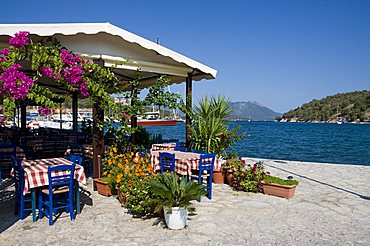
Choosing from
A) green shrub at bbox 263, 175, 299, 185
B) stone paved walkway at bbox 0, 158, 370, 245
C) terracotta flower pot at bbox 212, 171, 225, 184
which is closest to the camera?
stone paved walkway at bbox 0, 158, 370, 245

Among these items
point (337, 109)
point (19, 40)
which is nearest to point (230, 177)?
point (19, 40)

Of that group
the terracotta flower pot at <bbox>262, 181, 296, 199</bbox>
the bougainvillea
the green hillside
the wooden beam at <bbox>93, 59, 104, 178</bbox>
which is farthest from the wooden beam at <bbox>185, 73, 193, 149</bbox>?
the green hillside

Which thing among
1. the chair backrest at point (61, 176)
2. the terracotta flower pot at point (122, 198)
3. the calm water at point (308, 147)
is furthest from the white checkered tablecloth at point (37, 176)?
the calm water at point (308, 147)

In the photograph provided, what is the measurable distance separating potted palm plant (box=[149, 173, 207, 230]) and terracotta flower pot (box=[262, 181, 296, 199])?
203cm

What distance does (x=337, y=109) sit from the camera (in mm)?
81000

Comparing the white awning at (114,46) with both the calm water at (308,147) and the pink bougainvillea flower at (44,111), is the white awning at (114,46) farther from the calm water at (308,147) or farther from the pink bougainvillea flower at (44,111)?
the calm water at (308,147)

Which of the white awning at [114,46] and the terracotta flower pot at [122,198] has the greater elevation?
the white awning at [114,46]

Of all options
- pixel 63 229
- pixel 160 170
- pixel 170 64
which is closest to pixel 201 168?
pixel 160 170

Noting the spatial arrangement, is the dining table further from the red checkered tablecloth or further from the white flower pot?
the red checkered tablecloth

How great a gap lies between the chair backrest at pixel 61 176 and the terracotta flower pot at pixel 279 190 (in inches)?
135

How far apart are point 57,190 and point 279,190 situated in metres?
3.70

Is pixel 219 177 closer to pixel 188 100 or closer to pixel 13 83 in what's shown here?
pixel 188 100

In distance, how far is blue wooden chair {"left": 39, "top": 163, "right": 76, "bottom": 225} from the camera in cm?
408

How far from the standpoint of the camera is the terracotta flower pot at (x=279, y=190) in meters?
5.55
